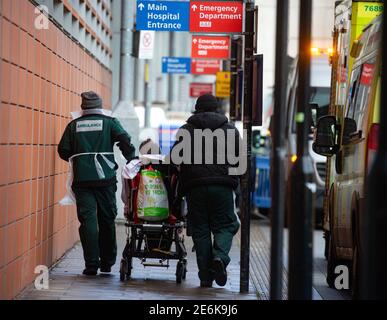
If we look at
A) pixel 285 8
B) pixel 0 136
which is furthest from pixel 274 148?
pixel 0 136

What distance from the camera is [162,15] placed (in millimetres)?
14430

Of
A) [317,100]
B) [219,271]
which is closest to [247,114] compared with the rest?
[219,271]

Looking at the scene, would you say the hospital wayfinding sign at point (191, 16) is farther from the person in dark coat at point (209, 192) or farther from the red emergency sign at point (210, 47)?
the red emergency sign at point (210, 47)

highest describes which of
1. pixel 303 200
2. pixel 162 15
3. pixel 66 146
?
pixel 162 15

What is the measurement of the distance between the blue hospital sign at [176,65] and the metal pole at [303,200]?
2364 centimetres

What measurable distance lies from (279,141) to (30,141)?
3521 millimetres

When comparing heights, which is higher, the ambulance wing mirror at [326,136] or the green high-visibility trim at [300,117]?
the green high-visibility trim at [300,117]

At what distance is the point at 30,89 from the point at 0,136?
171 cm

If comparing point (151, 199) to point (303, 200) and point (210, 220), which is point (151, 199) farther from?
point (303, 200)

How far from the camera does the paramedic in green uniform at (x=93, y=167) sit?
12094mm

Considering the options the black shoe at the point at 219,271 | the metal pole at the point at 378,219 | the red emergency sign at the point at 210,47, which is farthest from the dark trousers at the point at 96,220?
the red emergency sign at the point at 210,47

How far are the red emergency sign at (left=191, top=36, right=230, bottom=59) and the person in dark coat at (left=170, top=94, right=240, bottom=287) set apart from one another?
40.4ft

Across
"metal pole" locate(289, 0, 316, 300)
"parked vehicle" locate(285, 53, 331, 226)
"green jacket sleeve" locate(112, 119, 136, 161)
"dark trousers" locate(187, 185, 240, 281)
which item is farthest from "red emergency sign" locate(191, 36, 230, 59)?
"metal pole" locate(289, 0, 316, 300)

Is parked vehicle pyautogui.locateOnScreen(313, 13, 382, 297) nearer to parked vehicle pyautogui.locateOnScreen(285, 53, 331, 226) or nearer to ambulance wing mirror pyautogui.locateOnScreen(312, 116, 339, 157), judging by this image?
ambulance wing mirror pyautogui.locateOnScreen(312, 116, 339, 157)
